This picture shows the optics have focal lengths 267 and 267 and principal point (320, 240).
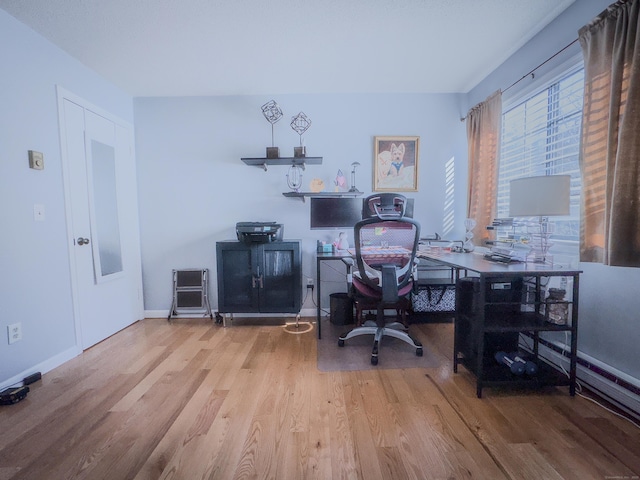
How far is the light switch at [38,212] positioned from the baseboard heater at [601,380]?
4008mm

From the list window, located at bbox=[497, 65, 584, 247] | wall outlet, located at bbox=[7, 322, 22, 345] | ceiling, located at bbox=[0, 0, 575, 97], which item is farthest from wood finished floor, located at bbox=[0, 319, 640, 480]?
ceiling, located at bbox=[0, 0, 575, 97]

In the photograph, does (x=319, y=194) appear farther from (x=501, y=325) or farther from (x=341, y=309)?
(x=501, y=325)

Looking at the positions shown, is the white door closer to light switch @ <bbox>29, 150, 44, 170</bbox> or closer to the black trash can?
light switch @ <bbox>29, 150, 44, 170</bbox>

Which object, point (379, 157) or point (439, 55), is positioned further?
point (379, 157)

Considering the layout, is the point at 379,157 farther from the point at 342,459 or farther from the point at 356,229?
the point at 342,459

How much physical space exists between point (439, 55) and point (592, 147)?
1.51 metres

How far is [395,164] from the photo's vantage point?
320 cm

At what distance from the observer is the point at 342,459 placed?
48.5 inches

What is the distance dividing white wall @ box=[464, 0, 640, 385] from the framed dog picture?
123 centimetres

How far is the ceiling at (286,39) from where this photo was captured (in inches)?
74.0

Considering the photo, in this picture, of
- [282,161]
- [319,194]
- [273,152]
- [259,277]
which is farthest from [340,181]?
[259,277]

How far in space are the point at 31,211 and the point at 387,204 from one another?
8.65ft

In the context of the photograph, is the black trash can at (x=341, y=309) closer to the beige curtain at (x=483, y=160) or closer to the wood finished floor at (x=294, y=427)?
the wood finished floor at (x=294, y=427)

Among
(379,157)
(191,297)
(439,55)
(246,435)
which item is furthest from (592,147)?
(191,297)
